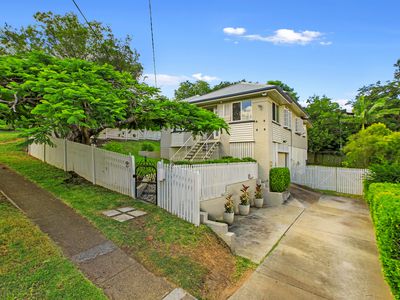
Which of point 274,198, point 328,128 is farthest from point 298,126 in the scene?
point 328,128

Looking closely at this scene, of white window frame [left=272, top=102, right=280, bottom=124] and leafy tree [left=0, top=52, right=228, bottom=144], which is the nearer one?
leafy tree [left=0, top=52, right=228, bottom=144]

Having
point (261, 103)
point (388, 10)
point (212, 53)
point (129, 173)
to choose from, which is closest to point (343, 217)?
point (261, 103)

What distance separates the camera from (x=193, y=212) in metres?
5.90

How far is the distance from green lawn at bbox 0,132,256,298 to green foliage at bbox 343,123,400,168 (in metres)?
13.9

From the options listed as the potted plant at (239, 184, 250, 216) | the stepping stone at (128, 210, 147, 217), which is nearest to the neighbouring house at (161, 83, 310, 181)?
the potted plant at (239, 184, 250, 216)

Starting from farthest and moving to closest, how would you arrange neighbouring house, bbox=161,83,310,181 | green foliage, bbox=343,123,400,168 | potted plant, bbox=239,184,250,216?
1. green foliage, bbox=343,123,400,168
2. neighbouring house, bbox=161,83,310,181
3. potted plant, bbox=239,184,250,216

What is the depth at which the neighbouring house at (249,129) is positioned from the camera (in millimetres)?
12078

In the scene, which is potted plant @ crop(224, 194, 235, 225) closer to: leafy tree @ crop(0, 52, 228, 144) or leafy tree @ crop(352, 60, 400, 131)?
leafy tree @ crop(0, 52, 228, 144)

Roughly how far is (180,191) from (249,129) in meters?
7.66

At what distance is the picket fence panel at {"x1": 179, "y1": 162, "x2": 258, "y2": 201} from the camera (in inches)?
293

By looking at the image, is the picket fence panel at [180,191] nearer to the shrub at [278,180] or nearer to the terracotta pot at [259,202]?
the terracotta pot at [259,202]

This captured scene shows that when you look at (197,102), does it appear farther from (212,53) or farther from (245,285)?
(245,285)

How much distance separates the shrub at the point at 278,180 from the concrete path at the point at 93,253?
928cm

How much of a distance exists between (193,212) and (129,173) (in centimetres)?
284
